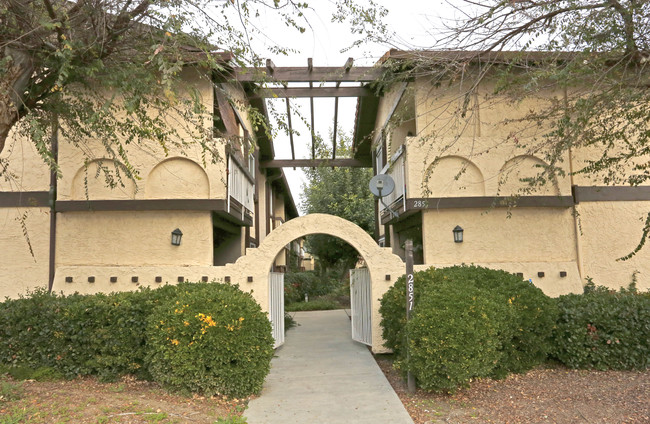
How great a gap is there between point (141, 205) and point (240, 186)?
9.97 feet

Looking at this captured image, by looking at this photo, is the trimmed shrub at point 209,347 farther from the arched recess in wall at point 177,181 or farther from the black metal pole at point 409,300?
the arched recess in wall at point 177,181

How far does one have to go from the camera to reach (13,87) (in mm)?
6402

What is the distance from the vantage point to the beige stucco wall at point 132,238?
404 inches

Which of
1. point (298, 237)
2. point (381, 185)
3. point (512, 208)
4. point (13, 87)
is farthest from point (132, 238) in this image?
point (512, 208)

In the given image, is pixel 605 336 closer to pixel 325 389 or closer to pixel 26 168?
pixel 325 389

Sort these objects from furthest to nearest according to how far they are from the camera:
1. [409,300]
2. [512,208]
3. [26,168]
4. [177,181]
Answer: [26,168]
[177,181]
[512,208]
[409,300]

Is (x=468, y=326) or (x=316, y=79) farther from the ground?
(x=316, y=79)

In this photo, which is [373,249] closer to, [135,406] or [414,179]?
[414,179]

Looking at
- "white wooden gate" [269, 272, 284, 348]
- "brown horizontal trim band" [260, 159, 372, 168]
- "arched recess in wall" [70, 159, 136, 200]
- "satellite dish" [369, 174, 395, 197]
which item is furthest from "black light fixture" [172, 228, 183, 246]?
"brown horizontal trim band" [260, 159, 372, 168]

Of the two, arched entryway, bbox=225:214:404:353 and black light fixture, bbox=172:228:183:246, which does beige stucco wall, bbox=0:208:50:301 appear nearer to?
black light fixture, bbox=172:228:183:246

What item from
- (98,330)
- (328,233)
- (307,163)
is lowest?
(98,330)

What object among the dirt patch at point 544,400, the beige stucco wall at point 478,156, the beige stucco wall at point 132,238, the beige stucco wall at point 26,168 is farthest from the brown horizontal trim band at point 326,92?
the dirt patch at point 544,400

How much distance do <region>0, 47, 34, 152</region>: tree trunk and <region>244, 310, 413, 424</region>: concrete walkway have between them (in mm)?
4809

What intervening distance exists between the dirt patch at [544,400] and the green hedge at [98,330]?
236 cm
